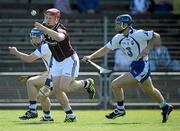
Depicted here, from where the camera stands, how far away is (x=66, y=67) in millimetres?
15305

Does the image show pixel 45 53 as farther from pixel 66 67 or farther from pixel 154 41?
pixel 154 41

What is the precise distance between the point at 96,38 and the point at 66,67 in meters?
8.90

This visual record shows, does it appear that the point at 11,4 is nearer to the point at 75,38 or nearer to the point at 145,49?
the point at 75,38

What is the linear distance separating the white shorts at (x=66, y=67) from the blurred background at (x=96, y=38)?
21.2ft

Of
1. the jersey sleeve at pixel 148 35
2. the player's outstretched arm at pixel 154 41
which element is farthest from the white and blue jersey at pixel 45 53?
the player's outstretched arm at pixel 154 41

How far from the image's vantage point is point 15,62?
77.4 ft

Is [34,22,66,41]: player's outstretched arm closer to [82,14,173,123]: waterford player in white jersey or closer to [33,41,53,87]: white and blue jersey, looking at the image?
[82,14,173,123]: waterford player in white jersey

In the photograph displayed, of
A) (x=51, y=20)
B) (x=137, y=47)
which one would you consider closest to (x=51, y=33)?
(x=51, y=20)

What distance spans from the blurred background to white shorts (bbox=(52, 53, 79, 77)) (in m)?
6.47

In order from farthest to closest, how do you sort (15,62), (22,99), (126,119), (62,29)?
(15,62), (22,99), (126,119), (62,29)

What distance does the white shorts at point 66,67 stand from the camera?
15.3m

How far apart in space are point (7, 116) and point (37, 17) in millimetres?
6681

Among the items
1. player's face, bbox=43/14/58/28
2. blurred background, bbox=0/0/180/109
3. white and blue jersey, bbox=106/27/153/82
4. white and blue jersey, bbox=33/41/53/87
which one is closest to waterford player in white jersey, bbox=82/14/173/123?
white and blue jersey, bbox=106/27/153/82

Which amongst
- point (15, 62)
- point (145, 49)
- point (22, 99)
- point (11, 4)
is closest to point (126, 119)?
point (145, 49)
